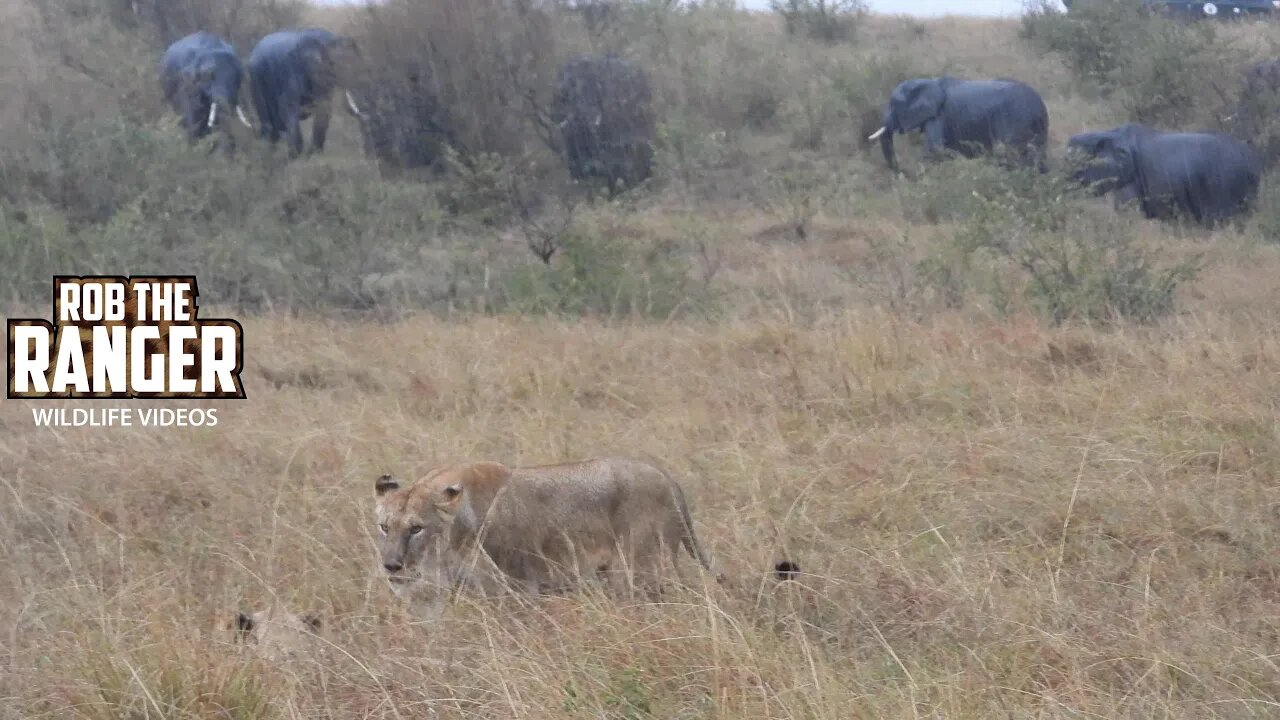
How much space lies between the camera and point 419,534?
175 inches

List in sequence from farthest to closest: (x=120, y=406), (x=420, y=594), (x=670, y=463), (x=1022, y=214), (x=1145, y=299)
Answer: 1. (x=1022, y=214)
2. (x=1145, y=299)
3. (x=120, y=406)
4. (x=670, y=463)
5. (x=420, y=594)

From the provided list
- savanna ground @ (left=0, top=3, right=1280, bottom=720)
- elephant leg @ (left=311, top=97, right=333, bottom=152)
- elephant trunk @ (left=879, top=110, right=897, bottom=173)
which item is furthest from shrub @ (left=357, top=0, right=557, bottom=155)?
elephant trunk @ (left=879, top=110, right=897, bottom=173)

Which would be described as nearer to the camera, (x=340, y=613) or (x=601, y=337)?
(x=340, y=613)

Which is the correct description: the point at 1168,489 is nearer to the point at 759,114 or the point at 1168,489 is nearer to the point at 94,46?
the point at 759,114

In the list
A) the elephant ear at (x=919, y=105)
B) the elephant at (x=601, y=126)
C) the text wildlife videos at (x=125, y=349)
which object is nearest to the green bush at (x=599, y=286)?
the text wildlife videos at (x=125, y=349)

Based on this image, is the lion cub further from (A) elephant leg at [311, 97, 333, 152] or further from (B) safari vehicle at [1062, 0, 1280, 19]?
(B) safari vehicle at [1062, 0, 1280, 19]

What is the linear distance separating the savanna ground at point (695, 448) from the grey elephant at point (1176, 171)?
60.6 inches

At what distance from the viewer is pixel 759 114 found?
21.3 m

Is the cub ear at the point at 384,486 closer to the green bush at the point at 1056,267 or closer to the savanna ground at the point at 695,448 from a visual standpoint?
the savanna ground at the point at 695,448

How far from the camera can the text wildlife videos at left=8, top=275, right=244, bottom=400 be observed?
25.6 ft

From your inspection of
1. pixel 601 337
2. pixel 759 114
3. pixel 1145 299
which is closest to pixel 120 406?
pixel 601 337

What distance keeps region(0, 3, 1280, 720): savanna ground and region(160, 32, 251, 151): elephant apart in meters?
3.33

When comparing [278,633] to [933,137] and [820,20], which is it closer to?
[933,137]

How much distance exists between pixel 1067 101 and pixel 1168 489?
18.3 meters
